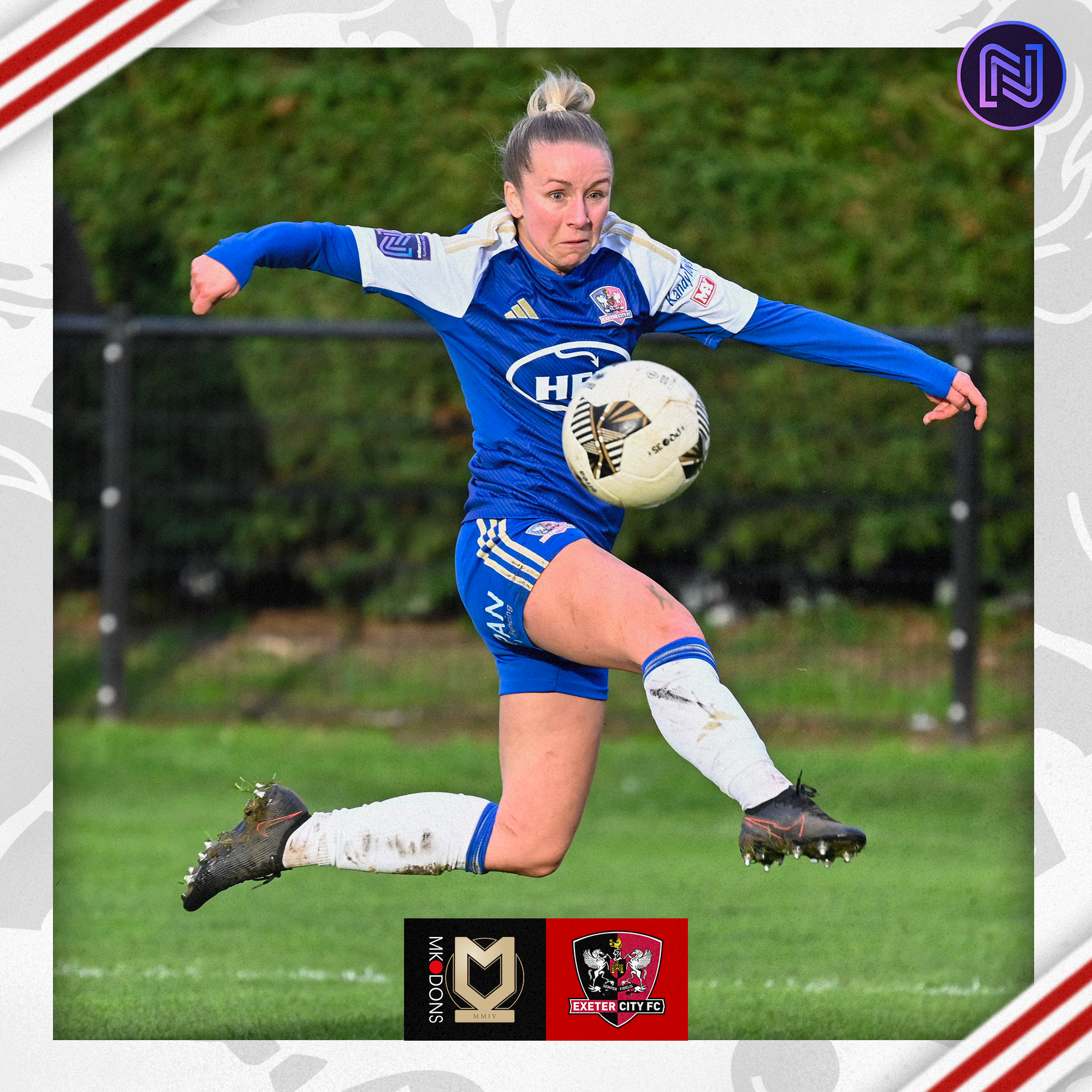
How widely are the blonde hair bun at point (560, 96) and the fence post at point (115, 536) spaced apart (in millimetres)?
4040

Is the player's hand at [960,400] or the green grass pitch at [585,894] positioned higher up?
the player's hand at [960,400]

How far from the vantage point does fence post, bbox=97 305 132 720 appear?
7379mm

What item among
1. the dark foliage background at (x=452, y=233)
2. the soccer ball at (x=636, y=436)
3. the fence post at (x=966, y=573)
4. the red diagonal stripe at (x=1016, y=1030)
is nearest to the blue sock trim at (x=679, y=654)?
the soccer ball at (x=636, y=436)

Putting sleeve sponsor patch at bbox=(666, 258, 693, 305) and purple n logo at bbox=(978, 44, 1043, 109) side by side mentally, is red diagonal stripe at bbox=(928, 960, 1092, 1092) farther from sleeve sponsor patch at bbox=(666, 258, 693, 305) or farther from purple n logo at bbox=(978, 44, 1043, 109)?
purple n logo at bbox=(978, 44, 1043, 109)

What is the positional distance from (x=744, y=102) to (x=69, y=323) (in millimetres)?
3438

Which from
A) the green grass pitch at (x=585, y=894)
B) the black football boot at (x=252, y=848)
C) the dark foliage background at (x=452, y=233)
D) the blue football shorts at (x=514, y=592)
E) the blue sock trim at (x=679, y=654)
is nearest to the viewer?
the blue sock trim at (x=679, y=654)

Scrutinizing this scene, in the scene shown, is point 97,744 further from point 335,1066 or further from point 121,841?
point 335,1066

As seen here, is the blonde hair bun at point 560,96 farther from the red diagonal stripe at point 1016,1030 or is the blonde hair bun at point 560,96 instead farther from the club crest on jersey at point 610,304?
the red diagonal stripe at point 1016,1030

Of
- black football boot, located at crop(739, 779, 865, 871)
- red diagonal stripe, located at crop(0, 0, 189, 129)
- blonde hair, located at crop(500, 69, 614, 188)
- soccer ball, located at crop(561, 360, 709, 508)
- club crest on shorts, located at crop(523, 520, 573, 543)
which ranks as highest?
red diagonal stripe, located at crop(0, 0, 189, 129)

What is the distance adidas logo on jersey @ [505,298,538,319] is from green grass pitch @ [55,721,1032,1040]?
5.79ft

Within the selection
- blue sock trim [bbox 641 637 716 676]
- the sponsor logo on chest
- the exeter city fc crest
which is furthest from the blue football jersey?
the exeter city fc crest

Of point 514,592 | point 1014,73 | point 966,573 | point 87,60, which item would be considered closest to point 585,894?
point 966,573

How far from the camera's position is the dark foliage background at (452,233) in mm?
6914

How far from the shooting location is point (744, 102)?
7.07 meters
